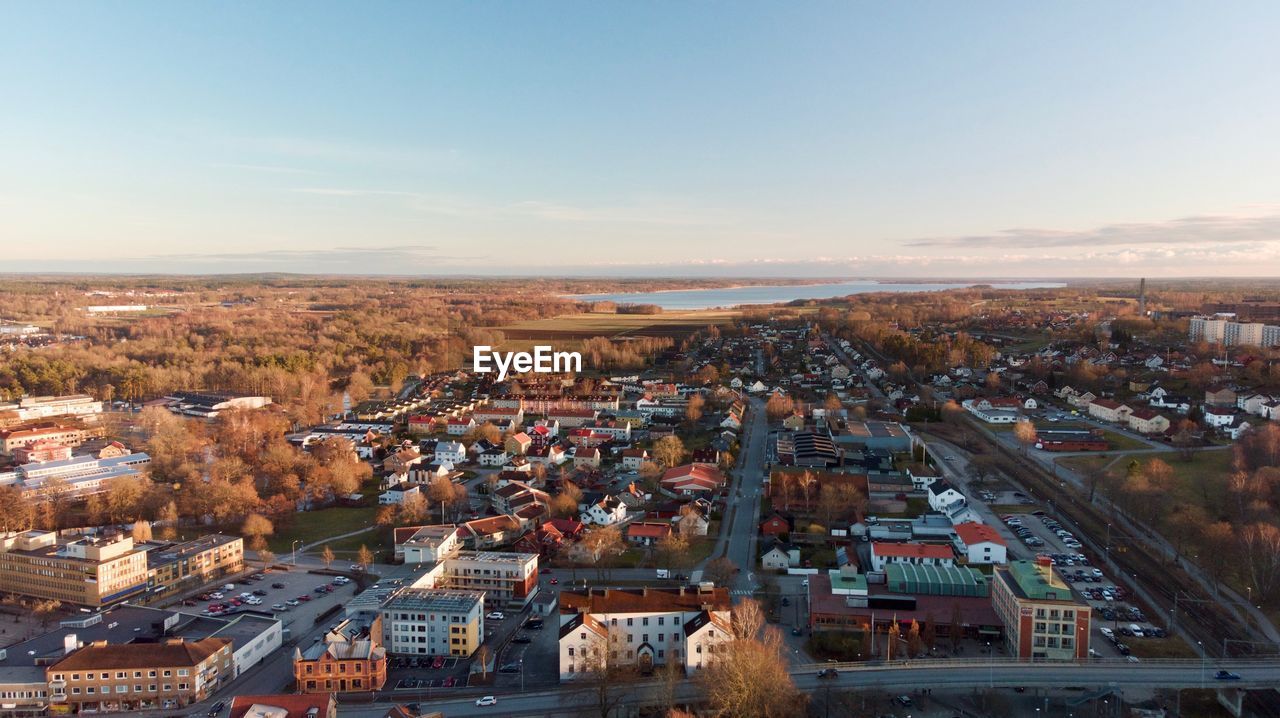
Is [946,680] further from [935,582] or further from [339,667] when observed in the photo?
[339,667]

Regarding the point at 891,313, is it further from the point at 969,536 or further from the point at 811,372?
the point at 969,536

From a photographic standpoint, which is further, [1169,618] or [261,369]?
[261,369]

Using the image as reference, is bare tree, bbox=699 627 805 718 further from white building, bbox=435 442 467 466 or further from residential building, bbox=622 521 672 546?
white building, bbox=435 442 467 466

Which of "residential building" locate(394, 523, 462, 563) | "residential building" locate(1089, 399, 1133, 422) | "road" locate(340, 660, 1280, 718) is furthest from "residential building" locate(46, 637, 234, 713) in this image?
"residential building" locate(1089, 399, 1133, 422)

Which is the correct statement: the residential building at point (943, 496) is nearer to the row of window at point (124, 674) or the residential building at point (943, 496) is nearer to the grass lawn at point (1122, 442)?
the grass lawn at point (1122, 442)

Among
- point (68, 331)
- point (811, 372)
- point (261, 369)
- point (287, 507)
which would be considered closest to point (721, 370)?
point (811, 372)

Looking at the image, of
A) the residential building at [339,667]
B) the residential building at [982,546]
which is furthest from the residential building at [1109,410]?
the residential building at [339,667]

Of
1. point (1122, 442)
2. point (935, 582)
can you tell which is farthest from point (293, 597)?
point (1122, 442)
